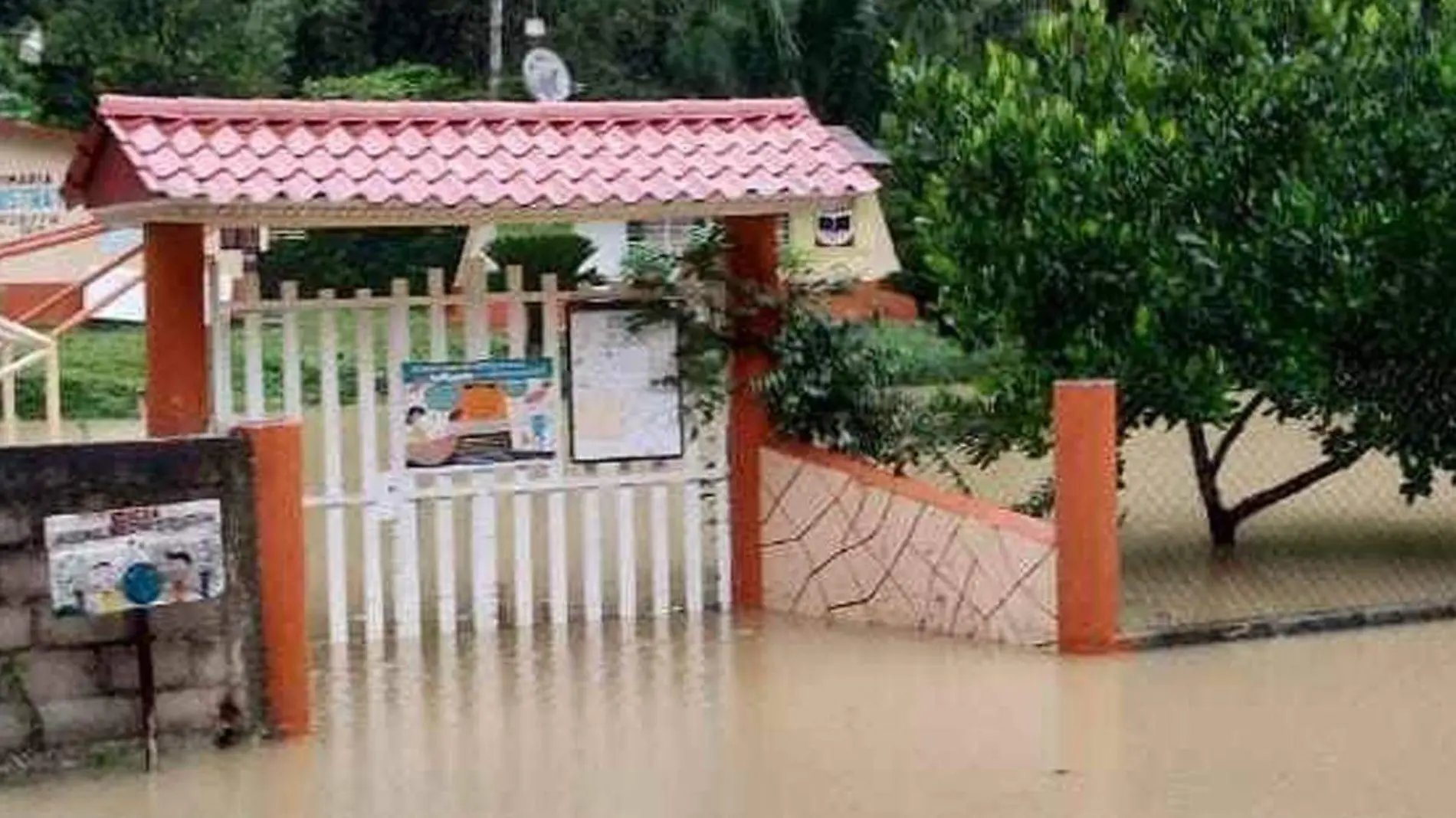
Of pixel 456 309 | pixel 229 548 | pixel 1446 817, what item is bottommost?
pixel 1446 817

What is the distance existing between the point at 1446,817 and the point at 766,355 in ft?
16.1

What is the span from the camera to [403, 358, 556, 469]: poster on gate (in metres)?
11.0

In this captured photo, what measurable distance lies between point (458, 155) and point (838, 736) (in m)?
3.43

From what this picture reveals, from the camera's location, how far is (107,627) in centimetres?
822

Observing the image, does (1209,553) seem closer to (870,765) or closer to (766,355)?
(766,355)

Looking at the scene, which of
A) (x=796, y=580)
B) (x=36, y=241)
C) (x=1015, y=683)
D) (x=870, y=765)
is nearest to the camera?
(x=870, y=765)

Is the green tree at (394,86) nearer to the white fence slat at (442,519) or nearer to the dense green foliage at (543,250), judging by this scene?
the dense green foliage at (543,250)

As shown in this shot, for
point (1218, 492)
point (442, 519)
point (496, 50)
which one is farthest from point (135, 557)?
point (496, 50)

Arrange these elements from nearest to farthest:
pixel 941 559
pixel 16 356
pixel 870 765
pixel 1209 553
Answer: pixel 870 765
pixel 941 559
pixel 1209 553
pixel 16 356

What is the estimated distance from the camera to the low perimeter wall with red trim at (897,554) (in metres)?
10.2

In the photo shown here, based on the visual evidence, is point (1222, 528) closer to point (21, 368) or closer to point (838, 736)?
point (838, 736)

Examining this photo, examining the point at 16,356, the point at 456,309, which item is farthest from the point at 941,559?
the point at 16,356

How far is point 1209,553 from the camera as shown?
41.8 ft

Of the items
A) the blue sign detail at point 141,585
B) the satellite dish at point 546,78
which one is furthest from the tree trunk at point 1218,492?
the satellite dish at point 546,78
